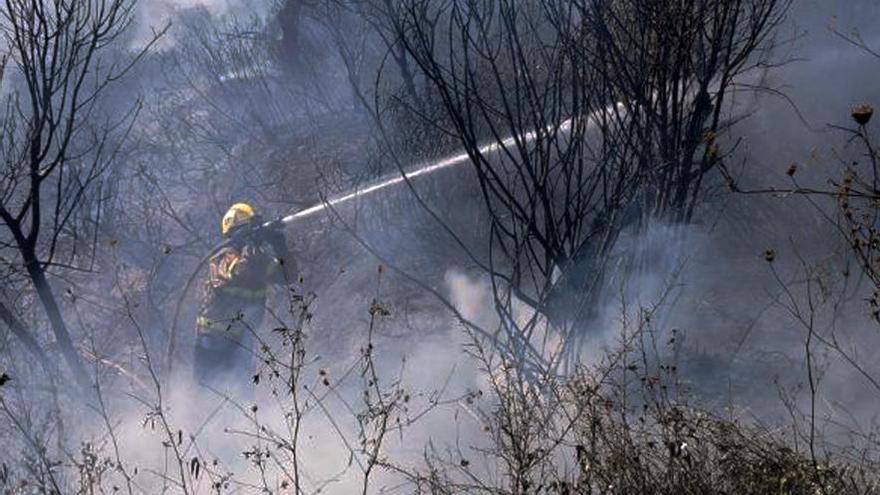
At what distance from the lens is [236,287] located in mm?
8797

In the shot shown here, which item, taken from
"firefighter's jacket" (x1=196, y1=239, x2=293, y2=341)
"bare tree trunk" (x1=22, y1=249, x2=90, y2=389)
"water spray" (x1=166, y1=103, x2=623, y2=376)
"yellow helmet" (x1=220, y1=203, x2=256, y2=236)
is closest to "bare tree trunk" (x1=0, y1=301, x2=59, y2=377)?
"bare tree trunk" (x1=22, y1=249, x2=90, y2=389)

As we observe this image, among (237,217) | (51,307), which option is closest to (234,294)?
(237,217)

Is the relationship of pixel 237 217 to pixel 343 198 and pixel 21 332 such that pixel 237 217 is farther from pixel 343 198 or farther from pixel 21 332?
pixel 343 198

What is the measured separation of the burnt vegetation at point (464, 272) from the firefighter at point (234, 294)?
211 millimetres

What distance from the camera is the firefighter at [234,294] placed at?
884 cm

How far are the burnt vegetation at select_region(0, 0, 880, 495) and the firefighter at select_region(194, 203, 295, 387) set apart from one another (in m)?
0.21

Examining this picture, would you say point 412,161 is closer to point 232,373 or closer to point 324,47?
point 232,373

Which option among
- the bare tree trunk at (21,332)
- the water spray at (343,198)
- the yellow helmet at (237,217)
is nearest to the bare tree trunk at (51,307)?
the bare tree trunk at (21,332)

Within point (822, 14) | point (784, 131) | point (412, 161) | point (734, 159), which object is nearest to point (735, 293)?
point (734, 159)

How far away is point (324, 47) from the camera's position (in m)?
20.7

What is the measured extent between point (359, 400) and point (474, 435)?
1.50 metres

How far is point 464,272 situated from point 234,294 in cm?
242

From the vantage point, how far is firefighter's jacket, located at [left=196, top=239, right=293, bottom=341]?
881cm

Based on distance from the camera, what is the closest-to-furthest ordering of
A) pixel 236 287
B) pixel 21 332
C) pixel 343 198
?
pixel 21 332 → pixel 236 287 → pixel 343 198
